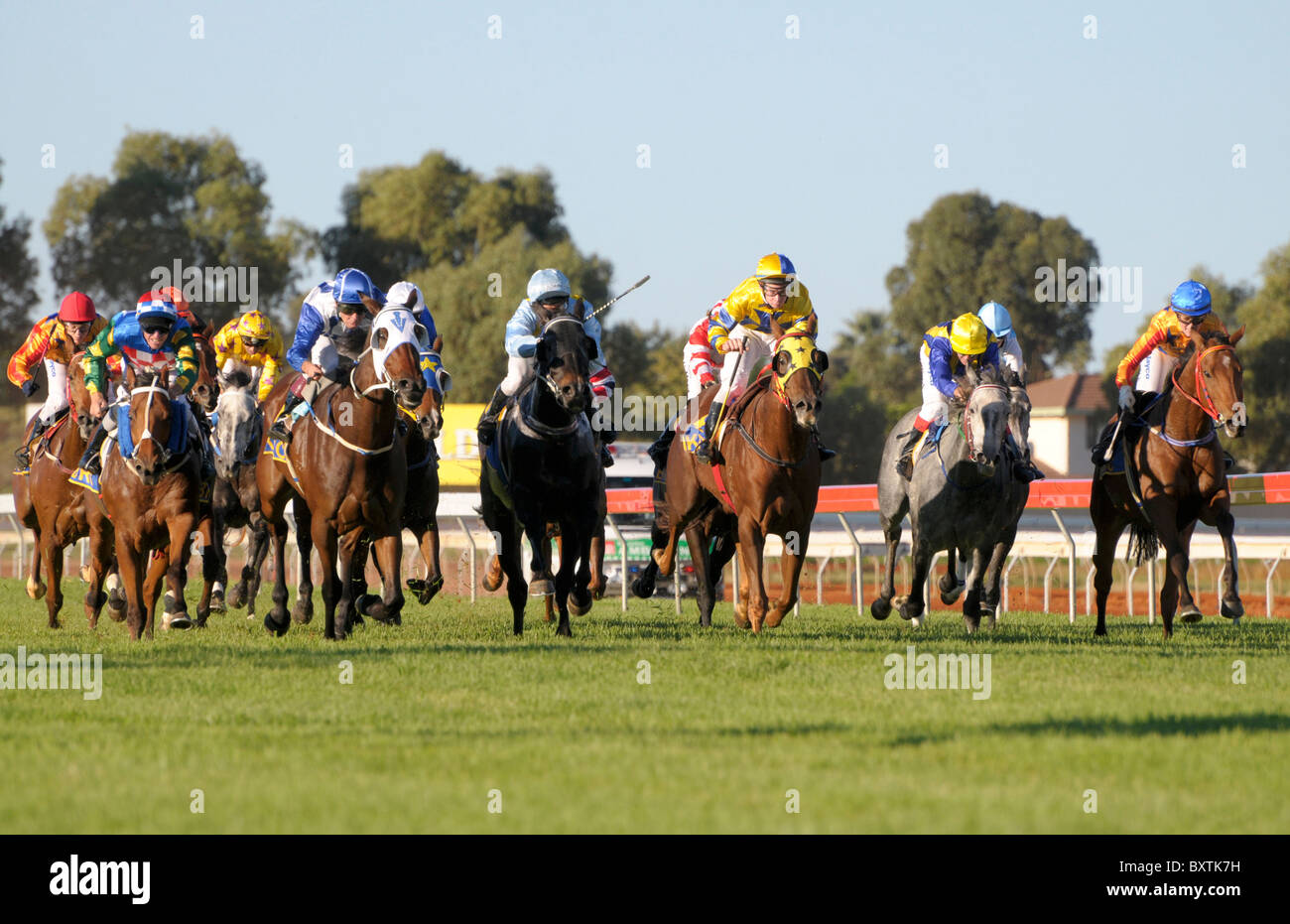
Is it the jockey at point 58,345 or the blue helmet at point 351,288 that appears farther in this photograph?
the jockey at point 58,345

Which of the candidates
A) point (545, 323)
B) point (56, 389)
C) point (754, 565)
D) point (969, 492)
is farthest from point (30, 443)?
point (969, 492)

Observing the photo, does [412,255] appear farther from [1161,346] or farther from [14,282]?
[1161,346]

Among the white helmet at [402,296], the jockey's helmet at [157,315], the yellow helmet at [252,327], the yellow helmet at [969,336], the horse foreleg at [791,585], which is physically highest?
the yellow helmet at [252,327]

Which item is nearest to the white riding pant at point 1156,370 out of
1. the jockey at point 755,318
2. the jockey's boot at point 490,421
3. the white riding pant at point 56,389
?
the jockey at point 755,318

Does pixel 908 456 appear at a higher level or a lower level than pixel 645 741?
higher

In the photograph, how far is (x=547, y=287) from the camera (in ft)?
38.2

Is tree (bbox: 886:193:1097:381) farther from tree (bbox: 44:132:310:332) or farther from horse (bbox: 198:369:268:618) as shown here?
horse (bbox: 198:369:268:618)

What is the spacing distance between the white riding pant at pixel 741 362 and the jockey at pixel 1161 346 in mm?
2428

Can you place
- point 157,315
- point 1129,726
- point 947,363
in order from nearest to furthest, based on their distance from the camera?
1. point 1129,726
2. point 157,315
3. point 947,363

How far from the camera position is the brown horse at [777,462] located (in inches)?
442

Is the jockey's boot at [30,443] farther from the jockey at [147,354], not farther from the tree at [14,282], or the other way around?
the tree at [14,282]

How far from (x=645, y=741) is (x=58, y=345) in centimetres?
857
